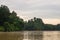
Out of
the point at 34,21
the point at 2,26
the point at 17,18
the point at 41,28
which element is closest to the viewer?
the point at 2,26

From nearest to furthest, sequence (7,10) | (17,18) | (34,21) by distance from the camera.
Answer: (7,10)
(17,18)
(34,21)

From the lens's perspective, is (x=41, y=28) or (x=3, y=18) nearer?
(x=3, y=18)

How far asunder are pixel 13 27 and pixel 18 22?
196 inches

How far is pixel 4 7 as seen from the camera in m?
87.4

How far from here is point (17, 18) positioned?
9312cm

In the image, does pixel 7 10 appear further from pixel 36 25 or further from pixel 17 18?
pixel 36 25

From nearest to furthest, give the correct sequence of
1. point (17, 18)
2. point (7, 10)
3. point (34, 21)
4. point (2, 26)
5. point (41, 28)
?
point (2, 26)
point (7, 10)
point (17, 18)
point (34, 21)
point (41, 28)

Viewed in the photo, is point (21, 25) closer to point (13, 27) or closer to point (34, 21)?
point (13, 27)

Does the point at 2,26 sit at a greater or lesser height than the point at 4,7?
lesser

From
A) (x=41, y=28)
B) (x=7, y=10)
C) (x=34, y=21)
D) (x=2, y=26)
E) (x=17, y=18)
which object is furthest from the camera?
(x=41, y=28)

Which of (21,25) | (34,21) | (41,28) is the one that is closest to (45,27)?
(41,28)

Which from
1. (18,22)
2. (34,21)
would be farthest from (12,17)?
(34,21)

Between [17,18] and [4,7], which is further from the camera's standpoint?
[17,18]

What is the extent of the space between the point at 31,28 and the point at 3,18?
26.6 m
